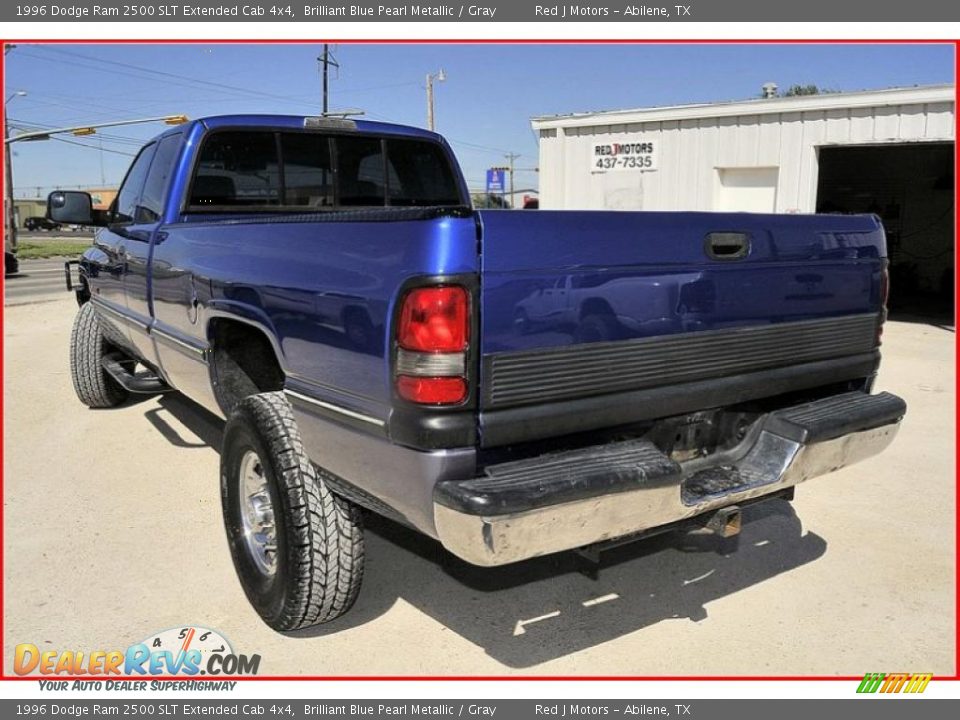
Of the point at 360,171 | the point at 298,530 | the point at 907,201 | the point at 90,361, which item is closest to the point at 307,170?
the point at 360,171

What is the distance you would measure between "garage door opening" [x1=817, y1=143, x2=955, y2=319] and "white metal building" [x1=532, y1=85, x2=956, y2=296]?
1.14 metres

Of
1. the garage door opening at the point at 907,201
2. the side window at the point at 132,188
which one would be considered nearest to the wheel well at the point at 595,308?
the side window at the point at 132,188

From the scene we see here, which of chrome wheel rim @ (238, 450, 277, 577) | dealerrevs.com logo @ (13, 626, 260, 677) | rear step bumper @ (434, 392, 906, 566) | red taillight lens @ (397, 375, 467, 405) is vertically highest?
red taillight lens @ (397, 375, 467, 405)

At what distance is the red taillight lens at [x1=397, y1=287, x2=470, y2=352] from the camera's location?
2264mm

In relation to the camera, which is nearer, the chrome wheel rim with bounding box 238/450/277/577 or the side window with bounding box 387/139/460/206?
the chrome wheel rim with bounding box 238/450/277/577

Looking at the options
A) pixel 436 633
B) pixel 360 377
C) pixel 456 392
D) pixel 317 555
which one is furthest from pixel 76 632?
pixel 456 392

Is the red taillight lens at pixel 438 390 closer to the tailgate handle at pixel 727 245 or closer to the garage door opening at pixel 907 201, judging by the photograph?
the tailgate handle at pixel 727 245

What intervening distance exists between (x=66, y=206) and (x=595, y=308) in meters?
4.42

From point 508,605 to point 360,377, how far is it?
1.41 meters

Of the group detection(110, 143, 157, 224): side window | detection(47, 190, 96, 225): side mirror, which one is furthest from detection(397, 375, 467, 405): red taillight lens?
detection(47, 190, 96, 225): side mirror

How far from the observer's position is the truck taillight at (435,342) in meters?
2.27

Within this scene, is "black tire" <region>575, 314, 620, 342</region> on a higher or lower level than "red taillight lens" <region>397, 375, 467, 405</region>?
higher

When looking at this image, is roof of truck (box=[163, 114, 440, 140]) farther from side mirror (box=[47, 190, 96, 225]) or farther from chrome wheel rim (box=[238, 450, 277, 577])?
chrome wheel rim (box=[238, 450, 277, 577])

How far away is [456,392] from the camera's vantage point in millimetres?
2311
